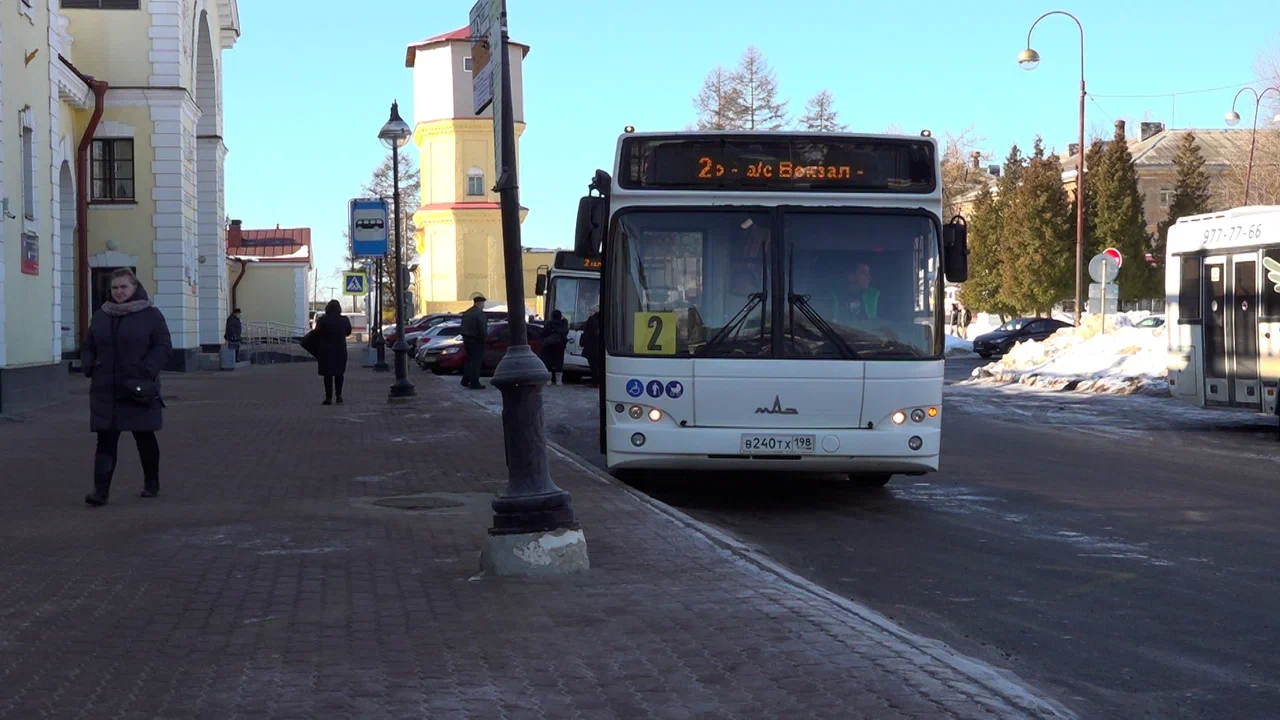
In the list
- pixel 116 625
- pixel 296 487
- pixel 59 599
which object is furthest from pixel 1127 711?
pixel 296 487

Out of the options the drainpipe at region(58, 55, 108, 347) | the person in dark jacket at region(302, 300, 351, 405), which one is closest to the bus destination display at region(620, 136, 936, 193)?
the person in dark jacket at region(302, 300, 351, 405)

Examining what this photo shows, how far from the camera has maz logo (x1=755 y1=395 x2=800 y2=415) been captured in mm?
11586

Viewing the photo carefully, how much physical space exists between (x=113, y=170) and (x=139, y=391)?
96.7 ft

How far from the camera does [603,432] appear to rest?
12875 millimetres

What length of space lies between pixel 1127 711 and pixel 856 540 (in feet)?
14.9

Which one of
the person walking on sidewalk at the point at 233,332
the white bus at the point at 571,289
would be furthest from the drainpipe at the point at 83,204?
the person walking on sidewalk at the point at 233,332

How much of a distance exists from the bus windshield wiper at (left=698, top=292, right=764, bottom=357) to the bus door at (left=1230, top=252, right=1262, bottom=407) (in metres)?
9.54

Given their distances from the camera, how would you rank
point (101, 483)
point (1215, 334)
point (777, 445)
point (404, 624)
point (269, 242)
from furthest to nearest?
1. point (269, 242)
2. point (1215, 334)
3. point (777, 445)
4. point (101, 483)
5. point (404, 624)

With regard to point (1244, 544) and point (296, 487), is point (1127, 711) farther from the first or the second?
point (296, 487)

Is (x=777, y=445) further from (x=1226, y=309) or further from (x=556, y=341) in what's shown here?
(x=556, y=341)

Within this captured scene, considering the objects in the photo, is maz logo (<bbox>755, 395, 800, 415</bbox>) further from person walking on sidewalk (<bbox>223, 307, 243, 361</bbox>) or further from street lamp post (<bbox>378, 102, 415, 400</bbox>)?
person walking on sidewalk (<bbox>223, 307, 243, 361</bbox>)

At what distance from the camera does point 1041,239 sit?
70.7m

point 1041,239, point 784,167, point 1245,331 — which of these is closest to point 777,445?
point 784,167

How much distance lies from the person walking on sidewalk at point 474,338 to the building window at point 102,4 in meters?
14.0
